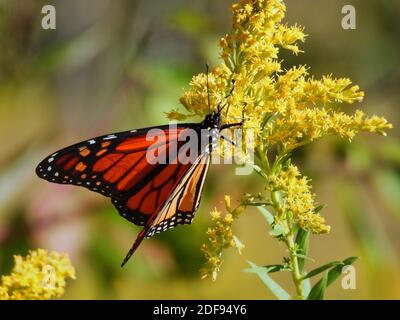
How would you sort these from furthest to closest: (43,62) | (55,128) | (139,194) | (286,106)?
(55,128), (43,62), (139,194), (286,106)

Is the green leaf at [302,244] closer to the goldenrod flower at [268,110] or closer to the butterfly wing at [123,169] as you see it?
the goldenrod flower at [268,110]

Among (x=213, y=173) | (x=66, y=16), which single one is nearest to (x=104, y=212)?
(x=213, y=173)

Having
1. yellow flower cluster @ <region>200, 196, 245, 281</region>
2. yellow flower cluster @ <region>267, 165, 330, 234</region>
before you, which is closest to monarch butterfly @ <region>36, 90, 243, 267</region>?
yellow flower cluster @ <region>200, 196, 245, 281</region>

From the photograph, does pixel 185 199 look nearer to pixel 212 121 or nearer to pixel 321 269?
pixel 212 121

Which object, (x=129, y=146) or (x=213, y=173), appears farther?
(x=213, y=173)

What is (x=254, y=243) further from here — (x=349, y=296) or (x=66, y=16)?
(x=66, y=16)

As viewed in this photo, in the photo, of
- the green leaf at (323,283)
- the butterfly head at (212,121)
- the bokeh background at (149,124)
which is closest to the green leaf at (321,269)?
the green leaf at (323,283)

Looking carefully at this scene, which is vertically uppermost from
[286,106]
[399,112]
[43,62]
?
[43,62]
